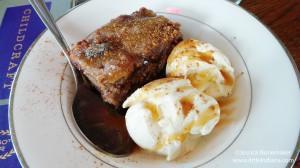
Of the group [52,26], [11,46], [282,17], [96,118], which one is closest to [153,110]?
[96,118]

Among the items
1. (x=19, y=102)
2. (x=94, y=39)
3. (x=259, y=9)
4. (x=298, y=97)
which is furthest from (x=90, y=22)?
(x=298, y=97)

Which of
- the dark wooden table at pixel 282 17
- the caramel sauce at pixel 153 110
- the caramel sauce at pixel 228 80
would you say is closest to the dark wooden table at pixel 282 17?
the dark wooden table at pixel 282 17

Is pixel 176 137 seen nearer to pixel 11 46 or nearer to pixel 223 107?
pixel 223 107

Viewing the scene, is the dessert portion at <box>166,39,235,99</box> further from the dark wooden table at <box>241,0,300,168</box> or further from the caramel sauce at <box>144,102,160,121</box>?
the dark wooden table at <box>241,0,300,168</box>

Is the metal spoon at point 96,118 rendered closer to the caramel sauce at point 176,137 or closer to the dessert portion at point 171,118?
the dessert portion at point 171,118

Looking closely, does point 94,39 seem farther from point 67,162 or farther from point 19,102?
point 67,162

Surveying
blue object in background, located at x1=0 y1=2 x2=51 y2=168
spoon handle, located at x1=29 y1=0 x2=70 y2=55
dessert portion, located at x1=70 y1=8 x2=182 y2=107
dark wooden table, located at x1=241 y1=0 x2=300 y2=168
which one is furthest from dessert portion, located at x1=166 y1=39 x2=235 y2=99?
blue object in background, located at x1=0 y1=2 x2=51 y2=168
